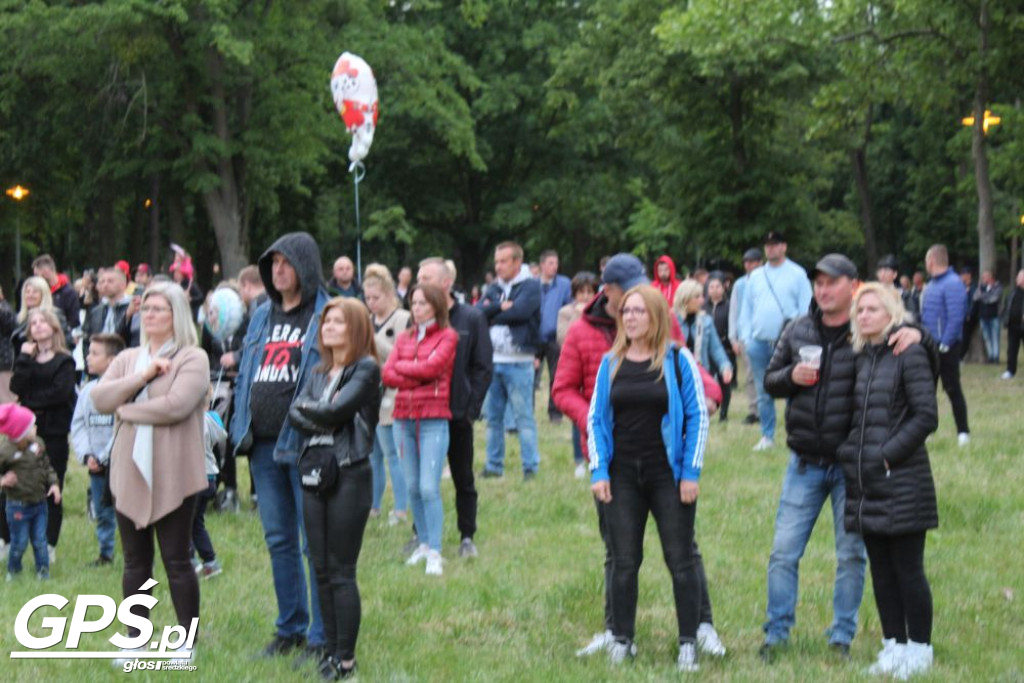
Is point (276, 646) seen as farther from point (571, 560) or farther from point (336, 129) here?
point (336, 129)

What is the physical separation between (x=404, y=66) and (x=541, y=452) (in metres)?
19.6

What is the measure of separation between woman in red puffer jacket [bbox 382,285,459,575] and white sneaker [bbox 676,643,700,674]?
8.14ft

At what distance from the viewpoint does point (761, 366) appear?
512 inches

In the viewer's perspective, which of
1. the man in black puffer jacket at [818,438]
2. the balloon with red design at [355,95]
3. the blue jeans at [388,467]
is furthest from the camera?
the balloon with red design at [355,95]

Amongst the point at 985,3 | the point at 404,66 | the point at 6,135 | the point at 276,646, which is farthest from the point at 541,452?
the point at 6,135

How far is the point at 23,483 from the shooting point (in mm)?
8344

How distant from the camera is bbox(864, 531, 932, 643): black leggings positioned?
5.90m

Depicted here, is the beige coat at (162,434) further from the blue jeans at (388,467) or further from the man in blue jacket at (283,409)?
the blue jeans at (388,467)

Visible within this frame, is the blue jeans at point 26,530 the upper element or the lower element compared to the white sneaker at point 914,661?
upper

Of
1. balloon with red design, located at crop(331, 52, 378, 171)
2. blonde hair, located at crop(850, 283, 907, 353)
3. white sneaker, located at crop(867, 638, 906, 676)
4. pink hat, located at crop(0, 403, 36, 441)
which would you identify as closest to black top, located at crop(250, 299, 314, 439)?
blonde hair, located at crop(850, 283, 907, 353)

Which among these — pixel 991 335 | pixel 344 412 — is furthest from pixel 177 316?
pixel 991 335

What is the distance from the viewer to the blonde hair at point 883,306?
5.86m

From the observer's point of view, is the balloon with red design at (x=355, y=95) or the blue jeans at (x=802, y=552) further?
the balloon with red design at (x=355, y=95)

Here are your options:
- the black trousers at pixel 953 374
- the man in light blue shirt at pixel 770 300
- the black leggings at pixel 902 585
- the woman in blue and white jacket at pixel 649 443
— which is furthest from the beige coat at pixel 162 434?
the black trousers at pixel 953 374
